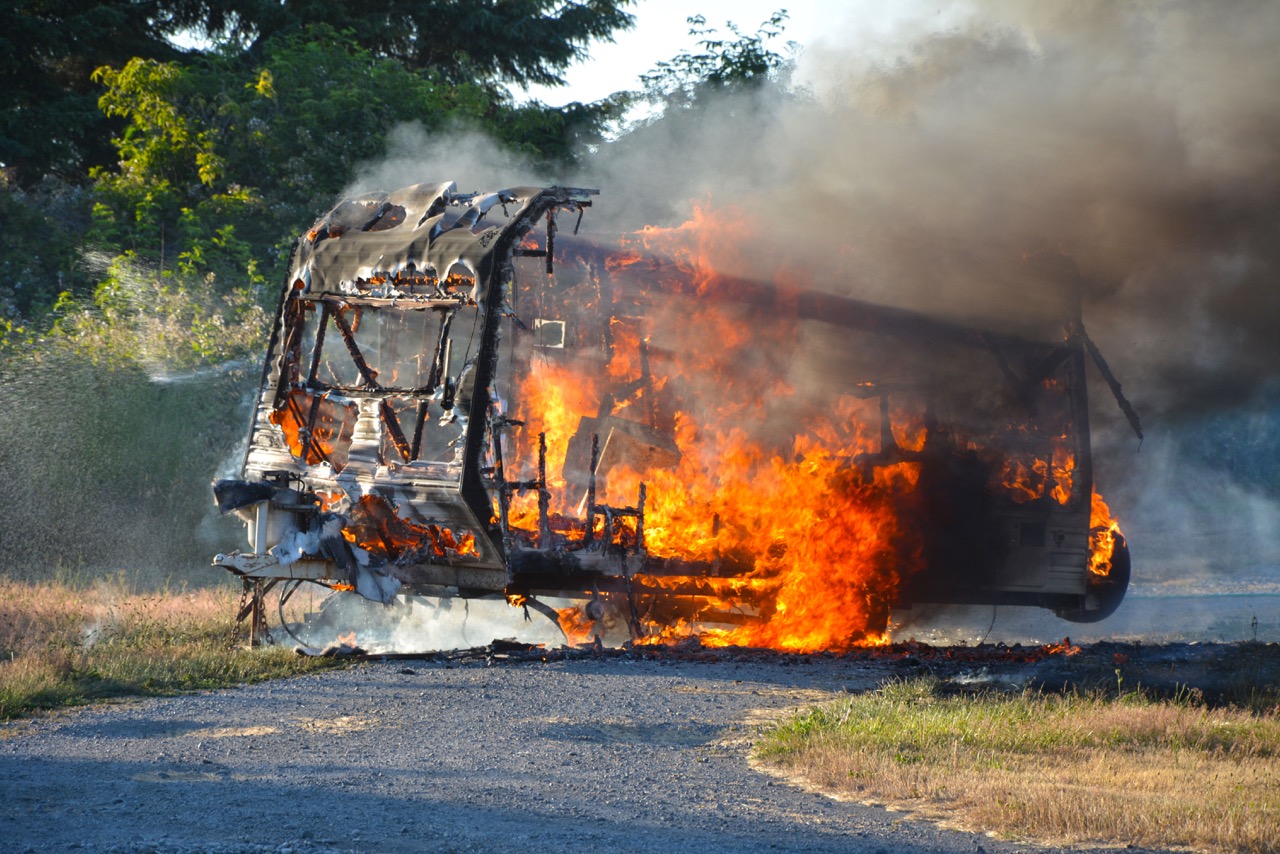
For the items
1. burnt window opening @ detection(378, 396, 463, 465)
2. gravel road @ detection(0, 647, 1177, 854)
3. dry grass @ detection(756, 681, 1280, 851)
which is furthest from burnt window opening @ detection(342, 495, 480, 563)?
dry grass @ detection(756, 681, 1280, 851)

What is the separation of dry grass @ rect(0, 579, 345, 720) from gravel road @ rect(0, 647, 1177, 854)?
0.43 metres

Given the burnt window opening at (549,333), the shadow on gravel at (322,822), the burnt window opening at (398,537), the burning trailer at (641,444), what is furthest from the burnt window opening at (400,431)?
the shadow on gravel at (322,822)

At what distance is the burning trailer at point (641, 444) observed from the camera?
31.7ft

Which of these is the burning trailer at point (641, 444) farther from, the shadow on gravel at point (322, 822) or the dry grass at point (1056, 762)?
the shadow on gravel at point (322, 822)

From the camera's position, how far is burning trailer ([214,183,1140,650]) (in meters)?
9.65

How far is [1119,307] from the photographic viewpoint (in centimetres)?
1359

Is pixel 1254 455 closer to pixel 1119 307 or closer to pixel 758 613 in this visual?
pixel 1119 307

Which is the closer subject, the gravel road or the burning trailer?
the gravel road

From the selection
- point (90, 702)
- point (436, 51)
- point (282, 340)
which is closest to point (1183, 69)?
point (282, 340)

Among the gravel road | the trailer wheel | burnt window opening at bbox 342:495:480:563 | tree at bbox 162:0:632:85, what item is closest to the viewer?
the gravel road

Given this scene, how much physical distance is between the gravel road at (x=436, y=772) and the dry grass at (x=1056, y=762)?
30 cm

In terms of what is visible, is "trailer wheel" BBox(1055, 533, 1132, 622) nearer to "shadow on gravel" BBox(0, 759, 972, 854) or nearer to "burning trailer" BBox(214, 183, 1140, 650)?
"burning trailer" BBox(214, 183, 1140, 650)

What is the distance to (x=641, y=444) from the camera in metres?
11.1

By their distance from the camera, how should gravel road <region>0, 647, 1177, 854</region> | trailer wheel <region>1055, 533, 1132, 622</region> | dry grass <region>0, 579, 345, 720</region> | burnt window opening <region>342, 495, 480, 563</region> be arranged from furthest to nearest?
trailer wheel <region>1055, 533, 1132, 622</region> → burnt window opening <region>342, 495, 480, 563</region> → dry grass <region>0, 579, 345, 720</region> → gravel road <region>0, 647, 1177, 854</region>
